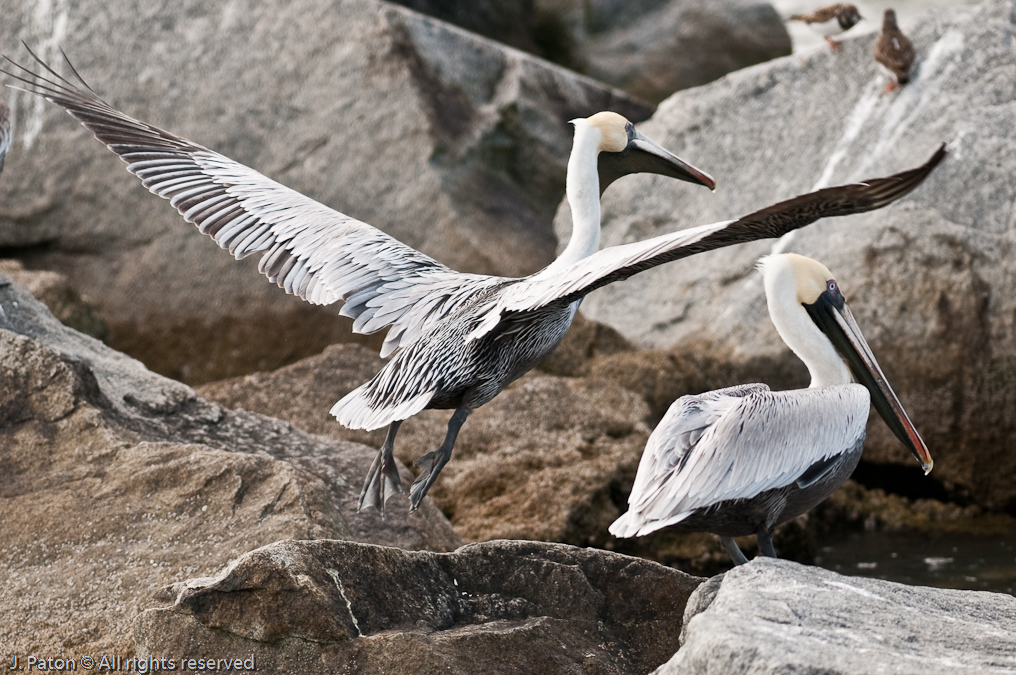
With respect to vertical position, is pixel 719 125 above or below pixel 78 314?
above

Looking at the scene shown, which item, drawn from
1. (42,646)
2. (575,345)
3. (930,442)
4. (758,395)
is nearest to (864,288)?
(930,442)

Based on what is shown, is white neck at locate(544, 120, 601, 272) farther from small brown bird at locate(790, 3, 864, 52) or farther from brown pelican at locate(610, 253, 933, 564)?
small brown bird at locate(790, 3, 864, 52)

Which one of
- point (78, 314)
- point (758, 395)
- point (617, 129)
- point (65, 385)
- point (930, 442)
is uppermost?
point (617, 129)

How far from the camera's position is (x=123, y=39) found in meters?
8.94

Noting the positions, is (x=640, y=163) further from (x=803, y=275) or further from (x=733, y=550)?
(x=733, y=550)

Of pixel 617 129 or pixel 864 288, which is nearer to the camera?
pixel 617 129

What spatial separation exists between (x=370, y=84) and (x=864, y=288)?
4024 mm

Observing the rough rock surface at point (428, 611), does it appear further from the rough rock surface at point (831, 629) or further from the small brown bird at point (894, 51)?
the small brown bird at point (894, 51)

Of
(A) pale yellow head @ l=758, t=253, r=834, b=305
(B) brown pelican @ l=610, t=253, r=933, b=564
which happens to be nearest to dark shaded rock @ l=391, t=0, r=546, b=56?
(A) pale yellow head @ l=758, t=253, r=834, b=305

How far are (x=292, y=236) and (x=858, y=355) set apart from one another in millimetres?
2428

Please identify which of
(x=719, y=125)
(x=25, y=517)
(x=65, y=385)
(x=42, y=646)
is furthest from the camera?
(x=719, y=125)

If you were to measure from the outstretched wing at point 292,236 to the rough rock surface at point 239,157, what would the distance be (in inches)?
125

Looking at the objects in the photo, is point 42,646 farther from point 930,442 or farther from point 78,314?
point 930,442

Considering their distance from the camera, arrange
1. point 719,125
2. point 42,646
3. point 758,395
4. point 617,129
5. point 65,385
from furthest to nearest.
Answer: point 719,125 < point 617,129 < point 65,385 < point 42,646 < point 758,395
